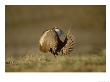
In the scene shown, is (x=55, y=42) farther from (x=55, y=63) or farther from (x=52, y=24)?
(x=52, y=24)

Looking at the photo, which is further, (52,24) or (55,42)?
(52,24)

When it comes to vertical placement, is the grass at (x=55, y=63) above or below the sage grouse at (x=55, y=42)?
below

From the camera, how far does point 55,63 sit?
10602 mm

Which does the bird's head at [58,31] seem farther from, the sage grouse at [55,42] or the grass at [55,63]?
the grass at [55,63]

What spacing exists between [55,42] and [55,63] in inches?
12.3

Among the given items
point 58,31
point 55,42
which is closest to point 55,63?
point 55,42

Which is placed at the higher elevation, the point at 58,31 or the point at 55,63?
the point at 58,31

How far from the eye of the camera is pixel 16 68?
35.0 ft

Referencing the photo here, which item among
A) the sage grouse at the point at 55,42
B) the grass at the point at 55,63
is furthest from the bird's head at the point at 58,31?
the grass at the point at 55,63

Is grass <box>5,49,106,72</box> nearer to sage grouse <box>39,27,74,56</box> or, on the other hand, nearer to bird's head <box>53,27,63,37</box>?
sage grouse <box>39,27,74,56</box>

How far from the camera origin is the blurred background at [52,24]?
11.2 m
